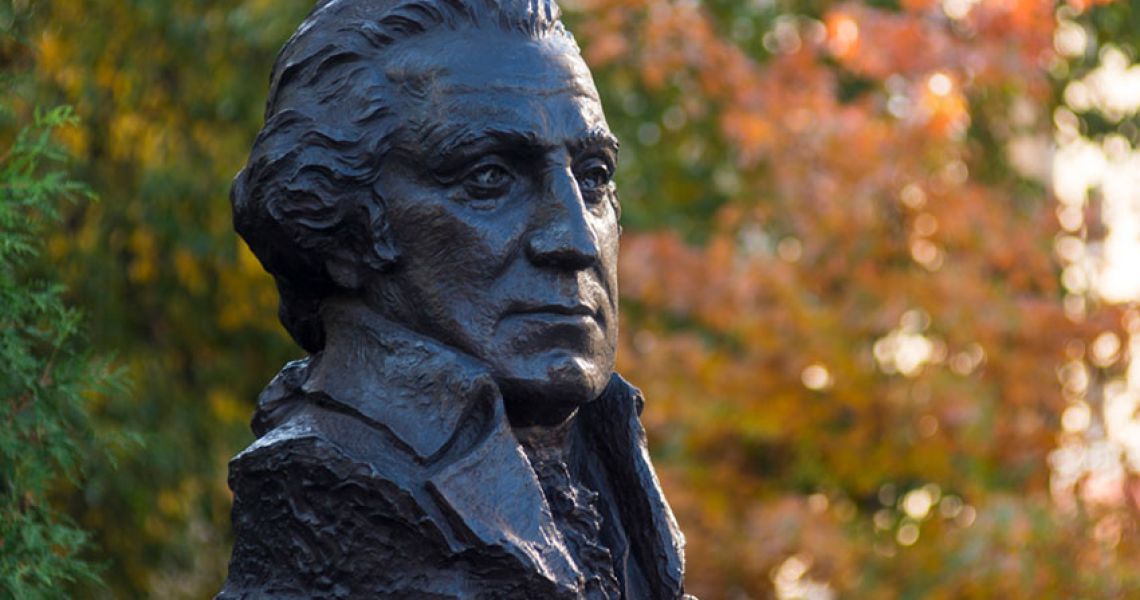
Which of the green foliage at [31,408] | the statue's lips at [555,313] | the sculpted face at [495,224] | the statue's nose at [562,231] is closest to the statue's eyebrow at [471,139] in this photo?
the sculpted face at [495,224]

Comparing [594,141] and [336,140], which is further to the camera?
[594,141]

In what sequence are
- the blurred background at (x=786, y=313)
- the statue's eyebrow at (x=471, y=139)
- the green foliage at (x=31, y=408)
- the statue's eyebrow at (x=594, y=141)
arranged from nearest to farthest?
the statue's eyebrow at (x=471, y=139) → the statue's eyebrow at (x=594, y=141) → the green foliage at (x=31, y=408) → the blurred background at (x=786, y=313)

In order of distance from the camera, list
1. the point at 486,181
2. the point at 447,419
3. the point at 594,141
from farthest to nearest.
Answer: the point at 594,141
the point at 486,181
the point at 447,419

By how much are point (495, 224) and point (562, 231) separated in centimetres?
13

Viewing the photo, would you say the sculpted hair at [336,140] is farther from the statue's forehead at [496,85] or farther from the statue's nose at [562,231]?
the statue's nose at [562,231]

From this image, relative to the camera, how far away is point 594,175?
4.13 m

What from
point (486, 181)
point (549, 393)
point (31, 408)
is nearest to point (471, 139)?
point (486, 181)

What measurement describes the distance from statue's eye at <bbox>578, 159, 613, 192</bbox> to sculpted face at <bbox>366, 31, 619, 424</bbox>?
0.09 meters

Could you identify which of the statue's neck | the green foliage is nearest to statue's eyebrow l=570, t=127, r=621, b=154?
the statue's neck

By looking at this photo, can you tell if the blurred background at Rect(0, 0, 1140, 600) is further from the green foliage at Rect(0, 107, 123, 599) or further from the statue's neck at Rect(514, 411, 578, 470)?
the statue's neck at Rect(514, 411, 578, 470)

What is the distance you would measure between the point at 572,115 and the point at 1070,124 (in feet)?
20.8

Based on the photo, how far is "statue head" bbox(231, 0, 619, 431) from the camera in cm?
390

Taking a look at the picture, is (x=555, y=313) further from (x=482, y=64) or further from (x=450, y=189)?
(x=482, y=64)

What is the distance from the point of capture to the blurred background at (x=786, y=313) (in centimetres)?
774
